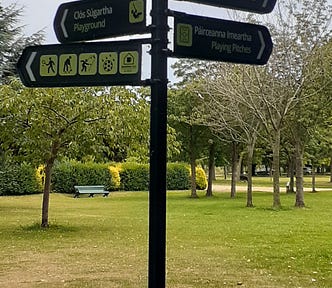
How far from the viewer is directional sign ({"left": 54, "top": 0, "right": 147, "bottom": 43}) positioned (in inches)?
130

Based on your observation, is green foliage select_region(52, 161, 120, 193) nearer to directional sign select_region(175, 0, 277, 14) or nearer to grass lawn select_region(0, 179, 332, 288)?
grass lawn select_region(0, 179, 332, 288)

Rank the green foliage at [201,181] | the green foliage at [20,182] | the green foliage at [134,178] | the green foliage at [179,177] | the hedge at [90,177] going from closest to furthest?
the green foliage at [20,182]
the hedge at [90,177]
the green foliage at [134,178]
the green foliage at [179,177]
the green foliage at [201,181]

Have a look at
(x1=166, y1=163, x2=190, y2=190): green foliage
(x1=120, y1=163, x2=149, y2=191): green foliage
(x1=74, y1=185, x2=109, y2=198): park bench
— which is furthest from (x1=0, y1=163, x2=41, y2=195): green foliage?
(x1=166, y1=163, x2=190, y2=190): green foliage

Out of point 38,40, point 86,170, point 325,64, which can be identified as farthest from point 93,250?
point 86,170

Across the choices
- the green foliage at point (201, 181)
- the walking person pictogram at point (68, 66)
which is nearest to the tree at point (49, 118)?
the walking person pictogram at point (68, 66)

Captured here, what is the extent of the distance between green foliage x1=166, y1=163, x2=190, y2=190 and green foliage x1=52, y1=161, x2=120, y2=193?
151 inches

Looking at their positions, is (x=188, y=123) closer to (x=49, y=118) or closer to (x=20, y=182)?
(x=20, y=182)

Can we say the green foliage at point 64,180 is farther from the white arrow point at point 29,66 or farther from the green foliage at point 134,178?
the white arrow point at point 29,66

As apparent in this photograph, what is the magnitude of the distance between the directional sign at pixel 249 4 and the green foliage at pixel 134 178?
1362 inches

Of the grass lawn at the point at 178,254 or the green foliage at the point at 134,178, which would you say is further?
the green foliage at the point at 134,178

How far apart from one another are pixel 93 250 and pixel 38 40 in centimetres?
1281

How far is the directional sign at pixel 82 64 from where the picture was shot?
3297mm

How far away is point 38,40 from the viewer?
21641mm

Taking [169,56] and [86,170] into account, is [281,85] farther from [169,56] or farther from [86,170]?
[169,56]
